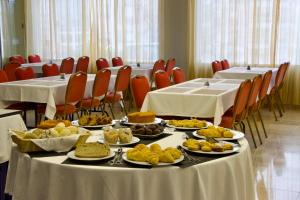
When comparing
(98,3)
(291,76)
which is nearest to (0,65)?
(98,3)

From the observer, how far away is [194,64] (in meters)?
8.54

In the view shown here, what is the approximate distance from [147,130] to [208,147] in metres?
0.45

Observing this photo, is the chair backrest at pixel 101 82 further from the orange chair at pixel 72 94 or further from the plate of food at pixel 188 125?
the plate of food at pixel 188 125

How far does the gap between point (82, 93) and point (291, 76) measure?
13.8 feet

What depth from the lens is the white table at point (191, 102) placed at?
421 cm

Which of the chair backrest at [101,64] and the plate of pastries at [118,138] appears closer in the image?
the plate of pastries at [118,138]

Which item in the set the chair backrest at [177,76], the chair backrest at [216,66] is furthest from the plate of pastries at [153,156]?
the chair backrest at [216,66]

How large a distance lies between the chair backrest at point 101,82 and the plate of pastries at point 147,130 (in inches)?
115

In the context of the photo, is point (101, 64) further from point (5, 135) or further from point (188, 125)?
point (188, 125)

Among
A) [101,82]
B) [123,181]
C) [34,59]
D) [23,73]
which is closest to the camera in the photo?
[123,181]

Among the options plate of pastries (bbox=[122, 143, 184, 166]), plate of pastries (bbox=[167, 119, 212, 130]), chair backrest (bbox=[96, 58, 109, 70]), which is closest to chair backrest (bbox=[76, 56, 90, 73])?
chair backrest (bbox=[96, 58, 109, 70])

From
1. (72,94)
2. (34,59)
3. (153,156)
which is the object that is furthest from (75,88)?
(34,59)

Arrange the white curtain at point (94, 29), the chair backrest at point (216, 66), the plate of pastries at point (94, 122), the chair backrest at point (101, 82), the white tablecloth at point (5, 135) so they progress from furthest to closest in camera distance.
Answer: the white curtain at point (94, 29)
the chair backrest at point (216, 66)
the chair backrest at point (101, 82)
the white tablecloth at point (5, 135)
the plate of pastries at point (94, 122)

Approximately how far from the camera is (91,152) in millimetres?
2066
